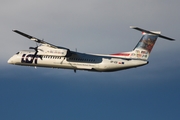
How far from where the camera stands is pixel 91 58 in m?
70.0

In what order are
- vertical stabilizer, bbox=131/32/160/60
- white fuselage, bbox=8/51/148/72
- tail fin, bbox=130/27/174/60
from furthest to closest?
vertical stabilizer, bbox=131/32/160/60 → tail fin, bbox=130/27/174/60 → white fuselage, bbox=8/51/148/72

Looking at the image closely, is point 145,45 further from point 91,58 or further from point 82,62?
point 82,62

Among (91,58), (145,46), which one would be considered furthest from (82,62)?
(145,46)

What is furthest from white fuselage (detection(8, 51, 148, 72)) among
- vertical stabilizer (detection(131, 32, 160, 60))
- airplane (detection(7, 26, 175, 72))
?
vertical stabilizer (detection(131, 32, 160, 60))

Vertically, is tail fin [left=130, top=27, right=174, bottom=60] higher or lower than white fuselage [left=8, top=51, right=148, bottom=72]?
higher

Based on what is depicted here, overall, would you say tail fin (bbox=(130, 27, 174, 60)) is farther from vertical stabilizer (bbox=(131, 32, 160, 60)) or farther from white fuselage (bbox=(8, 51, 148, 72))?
white fuselage (bbox=(8, 51, 148, 72))

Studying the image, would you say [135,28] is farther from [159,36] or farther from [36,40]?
[36,40]

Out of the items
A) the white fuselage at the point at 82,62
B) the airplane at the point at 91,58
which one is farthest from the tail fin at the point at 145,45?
the white fuselage at the point at 82,62

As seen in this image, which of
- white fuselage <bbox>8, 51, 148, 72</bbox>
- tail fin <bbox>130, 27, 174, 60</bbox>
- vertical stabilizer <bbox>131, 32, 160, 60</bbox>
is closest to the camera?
white fuselage <bbox>8, 51, 148, 72</bbox>

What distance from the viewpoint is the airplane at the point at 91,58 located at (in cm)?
6869

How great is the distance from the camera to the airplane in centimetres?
6869

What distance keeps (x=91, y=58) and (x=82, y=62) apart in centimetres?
134

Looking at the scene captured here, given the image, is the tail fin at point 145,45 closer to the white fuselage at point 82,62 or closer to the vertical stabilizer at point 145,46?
the vertical stabilizer at point 145,46

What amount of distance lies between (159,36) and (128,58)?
Result: 4.98m
